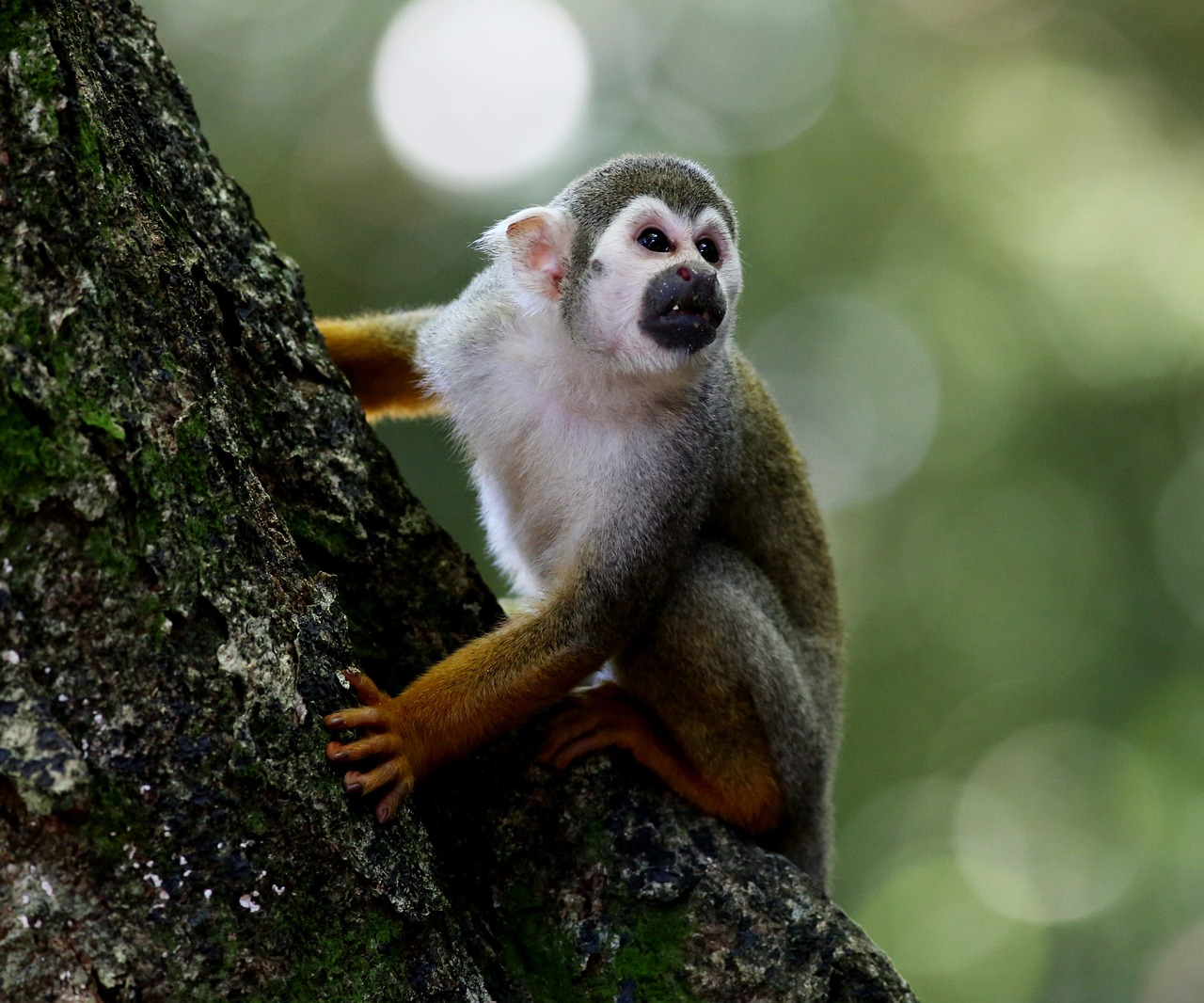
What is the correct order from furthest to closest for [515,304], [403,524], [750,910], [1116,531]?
1. [1116,531]
2. [515,304]
3. [403,524]
4. [750,910]

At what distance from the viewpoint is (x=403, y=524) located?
286cm

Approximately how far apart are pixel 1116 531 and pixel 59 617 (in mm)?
10209

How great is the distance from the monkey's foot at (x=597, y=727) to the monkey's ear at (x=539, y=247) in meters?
1.26

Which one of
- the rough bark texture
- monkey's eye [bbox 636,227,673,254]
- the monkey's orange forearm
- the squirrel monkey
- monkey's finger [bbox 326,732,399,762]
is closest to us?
the rough bark texture

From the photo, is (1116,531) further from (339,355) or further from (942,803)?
(339,355)

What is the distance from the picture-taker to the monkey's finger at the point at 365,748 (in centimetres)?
217

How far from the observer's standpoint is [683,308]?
3.33 meters

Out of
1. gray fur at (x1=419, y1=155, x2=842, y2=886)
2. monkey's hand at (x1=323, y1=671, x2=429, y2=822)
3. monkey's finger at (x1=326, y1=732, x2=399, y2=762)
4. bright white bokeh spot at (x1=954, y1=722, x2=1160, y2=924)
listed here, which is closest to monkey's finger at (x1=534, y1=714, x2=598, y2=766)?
gray fur at (x1=419, y1=155, x2=842, y2=886)

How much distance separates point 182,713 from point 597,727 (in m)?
1.36

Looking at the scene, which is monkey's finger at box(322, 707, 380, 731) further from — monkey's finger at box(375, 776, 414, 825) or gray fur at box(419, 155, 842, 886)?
gray fur at box(419, 155, 842, 886)

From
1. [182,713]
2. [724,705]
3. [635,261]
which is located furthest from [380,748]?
[635,261]

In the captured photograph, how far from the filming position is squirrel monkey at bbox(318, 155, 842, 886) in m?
3.32

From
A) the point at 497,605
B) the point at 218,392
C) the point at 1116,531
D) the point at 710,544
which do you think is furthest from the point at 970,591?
the point at 218,392

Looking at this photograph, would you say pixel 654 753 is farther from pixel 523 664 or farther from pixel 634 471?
pixel 634 471
